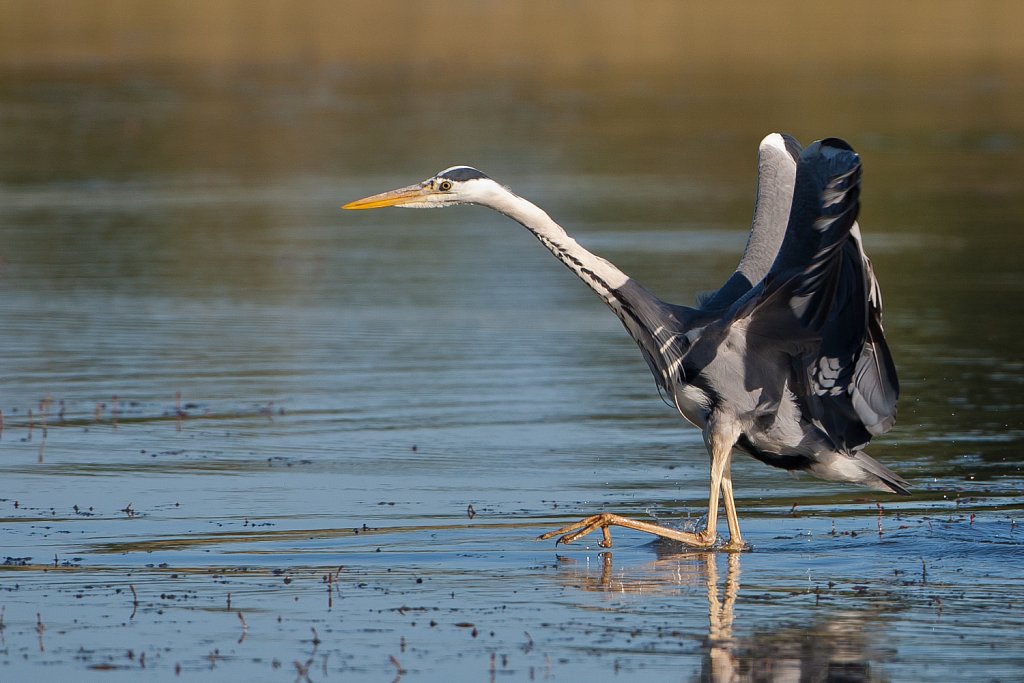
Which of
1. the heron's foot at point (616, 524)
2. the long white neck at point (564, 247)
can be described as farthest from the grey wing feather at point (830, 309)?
the heron's foot at point (616, 524)

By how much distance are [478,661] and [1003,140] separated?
2378 centimetres

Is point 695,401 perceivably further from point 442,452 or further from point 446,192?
point 442,452

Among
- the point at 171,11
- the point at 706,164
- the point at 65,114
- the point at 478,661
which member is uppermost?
the point at 171,11

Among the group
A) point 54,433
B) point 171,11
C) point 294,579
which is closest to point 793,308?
point 294,579

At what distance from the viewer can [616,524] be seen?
836cm

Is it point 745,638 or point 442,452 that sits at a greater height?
point 442,452

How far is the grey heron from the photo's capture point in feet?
27.0

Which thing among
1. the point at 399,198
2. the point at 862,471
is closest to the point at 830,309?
the point at 862,471

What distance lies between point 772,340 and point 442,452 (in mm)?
2650

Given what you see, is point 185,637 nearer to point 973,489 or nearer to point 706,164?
point 973,489

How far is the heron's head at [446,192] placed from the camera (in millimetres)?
8953

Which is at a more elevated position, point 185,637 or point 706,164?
point 706,164

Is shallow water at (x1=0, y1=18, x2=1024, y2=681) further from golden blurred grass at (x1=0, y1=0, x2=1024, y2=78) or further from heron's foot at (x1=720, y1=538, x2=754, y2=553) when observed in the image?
golden blurred grass at (x1=0, y1=0, x2=1024, y2=78)

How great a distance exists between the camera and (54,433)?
11.0 metres
